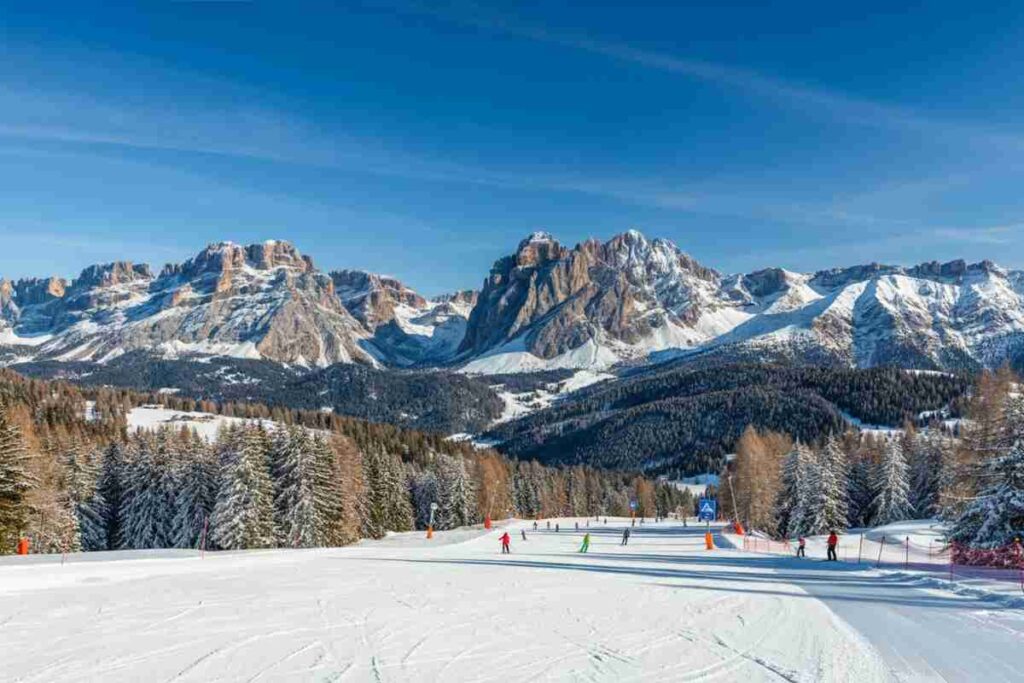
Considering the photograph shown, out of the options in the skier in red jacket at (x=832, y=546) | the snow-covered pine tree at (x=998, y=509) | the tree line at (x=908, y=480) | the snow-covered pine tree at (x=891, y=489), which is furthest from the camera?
the snow-covered pine tree at (x=891, y=489)

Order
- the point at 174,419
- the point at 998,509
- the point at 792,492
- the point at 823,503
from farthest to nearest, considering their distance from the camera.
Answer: the point at 174,419 < the point at 792,492 < the point at 823,503 < the point at 998,509

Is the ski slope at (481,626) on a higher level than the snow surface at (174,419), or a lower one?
lower

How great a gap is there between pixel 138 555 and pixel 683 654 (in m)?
30.4

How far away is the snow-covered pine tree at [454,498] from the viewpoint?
89250 millimetres

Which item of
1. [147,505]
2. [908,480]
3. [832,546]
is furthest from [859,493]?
[147,505]

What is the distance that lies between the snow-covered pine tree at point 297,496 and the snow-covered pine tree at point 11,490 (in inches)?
586

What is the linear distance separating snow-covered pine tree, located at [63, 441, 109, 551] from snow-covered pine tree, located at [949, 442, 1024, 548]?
193ft

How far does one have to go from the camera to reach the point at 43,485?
51656 mm

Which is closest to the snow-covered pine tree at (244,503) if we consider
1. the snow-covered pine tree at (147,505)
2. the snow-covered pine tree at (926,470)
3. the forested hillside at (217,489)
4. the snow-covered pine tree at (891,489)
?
the forested hillside at (217,489)

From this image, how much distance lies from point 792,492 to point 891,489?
8.91 meters

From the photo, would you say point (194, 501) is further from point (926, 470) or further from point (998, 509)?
point (926, 470)

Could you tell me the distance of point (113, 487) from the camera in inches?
2667

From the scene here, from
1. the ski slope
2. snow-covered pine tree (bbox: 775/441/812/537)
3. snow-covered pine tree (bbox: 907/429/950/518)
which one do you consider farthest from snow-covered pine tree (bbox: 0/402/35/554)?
snow-covered pine tree (bbox: 907/429/950/518)

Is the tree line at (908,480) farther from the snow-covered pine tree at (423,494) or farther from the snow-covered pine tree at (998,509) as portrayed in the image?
the snow-covered pine tree at (423,494)
